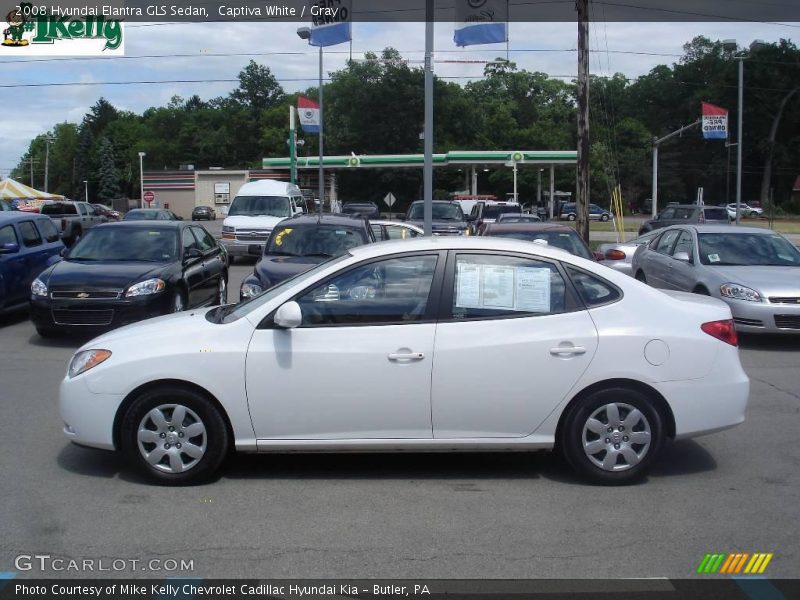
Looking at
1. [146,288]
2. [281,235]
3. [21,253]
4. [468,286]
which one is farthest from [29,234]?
[468,286]

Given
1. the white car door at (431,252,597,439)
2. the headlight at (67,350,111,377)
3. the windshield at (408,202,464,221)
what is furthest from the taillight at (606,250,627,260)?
the windshield at (408,202,464,221)

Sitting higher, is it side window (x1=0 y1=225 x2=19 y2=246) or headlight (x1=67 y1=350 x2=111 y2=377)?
side window (x1=0 y1=225 x2=19 y2=246)

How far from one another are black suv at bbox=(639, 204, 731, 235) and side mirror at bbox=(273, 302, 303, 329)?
95.4 ft

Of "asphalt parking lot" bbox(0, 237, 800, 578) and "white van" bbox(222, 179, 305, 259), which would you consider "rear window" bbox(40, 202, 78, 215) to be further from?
"asphalt parking lot" bbox(0, 237, 800, 578)

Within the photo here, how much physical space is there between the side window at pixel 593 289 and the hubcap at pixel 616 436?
0.71 metres

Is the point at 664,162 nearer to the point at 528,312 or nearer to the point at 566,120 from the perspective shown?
the point at 566,120

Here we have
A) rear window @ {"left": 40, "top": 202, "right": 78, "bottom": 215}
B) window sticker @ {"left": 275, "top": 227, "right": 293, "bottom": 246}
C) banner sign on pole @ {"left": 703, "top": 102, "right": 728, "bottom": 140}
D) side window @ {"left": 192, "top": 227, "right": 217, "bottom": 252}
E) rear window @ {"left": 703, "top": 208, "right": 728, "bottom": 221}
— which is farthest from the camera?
banner sign on pole @ {"left": 703, "top": 102, "right": 728, "bottom": 140}

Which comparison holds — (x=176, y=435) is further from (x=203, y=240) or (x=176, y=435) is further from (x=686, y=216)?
(x=686, y=216)

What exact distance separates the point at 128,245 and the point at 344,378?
7.92 metres

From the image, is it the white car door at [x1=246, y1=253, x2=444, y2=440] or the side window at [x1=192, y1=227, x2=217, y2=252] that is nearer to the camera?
the white car door at [x1=246, y1=253, x2=444, y2=440]

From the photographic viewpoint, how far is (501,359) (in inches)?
219

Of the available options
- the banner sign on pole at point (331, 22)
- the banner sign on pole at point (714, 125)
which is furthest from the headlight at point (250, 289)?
the banner sign on pole at point (714, 125)

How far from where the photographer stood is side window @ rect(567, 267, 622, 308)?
5789 millimetres

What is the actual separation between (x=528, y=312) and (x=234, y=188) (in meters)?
74.9
